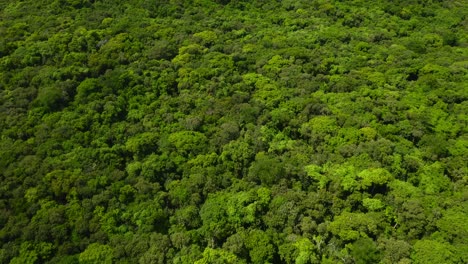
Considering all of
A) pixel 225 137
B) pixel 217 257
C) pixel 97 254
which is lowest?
pixel 217 257

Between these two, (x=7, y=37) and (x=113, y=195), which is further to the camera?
(x=7, y=37)

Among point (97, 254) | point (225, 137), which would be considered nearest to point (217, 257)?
point (97, 254)

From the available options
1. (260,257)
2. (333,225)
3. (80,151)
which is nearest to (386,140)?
(333,225)

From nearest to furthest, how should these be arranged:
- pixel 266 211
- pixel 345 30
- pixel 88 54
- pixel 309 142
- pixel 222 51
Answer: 1. pixel 266 211
2. pixel 309 142
3. pixel 88 54
4. pixel 222 51
5. pixel 345 30

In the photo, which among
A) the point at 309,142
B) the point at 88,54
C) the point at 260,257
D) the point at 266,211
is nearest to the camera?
the point at 260,257

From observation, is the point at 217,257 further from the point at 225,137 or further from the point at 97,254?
the point at 225,137

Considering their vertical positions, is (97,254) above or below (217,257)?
above

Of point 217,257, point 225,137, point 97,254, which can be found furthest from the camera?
point 225,137

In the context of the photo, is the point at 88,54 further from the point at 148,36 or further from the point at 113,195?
the point at 113,195
